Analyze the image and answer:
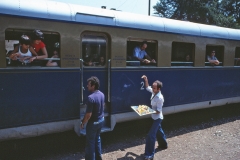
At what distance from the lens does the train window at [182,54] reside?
659 cm

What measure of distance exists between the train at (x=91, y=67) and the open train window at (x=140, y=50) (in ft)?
0.09

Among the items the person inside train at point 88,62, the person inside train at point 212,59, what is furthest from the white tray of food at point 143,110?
the person inside train at point 212,59

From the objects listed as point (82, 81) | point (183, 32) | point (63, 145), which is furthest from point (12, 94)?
point (183, 32)

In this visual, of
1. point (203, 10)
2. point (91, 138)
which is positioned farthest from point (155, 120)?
point (203, 10)

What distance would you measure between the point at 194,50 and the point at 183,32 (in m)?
0.72

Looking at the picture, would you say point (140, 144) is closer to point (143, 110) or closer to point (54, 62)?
point (143, 110)

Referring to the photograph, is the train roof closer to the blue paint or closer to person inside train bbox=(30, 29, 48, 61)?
person inside train bbox=(30, 29, 48, 61)

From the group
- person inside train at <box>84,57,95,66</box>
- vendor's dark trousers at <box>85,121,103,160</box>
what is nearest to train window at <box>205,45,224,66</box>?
person inside train at <box>84,57,95,66</box>

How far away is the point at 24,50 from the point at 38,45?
0.28 metres

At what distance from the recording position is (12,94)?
13.8ft

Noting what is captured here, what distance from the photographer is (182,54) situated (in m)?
6.81

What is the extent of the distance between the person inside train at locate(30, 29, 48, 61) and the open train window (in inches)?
78.9

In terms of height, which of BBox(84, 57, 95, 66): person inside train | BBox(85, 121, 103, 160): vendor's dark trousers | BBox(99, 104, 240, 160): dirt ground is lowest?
BBox(99, 104, 240, 160): dirt ground

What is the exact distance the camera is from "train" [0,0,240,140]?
14.0 ft
